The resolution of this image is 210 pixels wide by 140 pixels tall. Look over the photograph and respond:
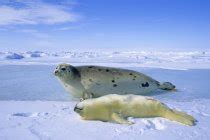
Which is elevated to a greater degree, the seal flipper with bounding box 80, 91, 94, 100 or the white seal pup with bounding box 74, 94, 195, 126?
the white seal pup with bounding box 74, 94, 195, 126

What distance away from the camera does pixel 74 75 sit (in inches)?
204

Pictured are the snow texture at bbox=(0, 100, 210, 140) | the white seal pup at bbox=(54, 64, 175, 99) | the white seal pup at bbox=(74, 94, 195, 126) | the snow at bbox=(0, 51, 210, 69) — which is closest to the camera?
the snow texture at bbox=(0, 100, 210, 140)

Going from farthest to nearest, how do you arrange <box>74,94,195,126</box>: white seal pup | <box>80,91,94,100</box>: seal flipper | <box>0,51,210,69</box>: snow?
<box>0,51,210,69</box>: snow, <box>80,91,94,100</box>: seal flipper, <box>74,94,195,126</box>: white seal pup

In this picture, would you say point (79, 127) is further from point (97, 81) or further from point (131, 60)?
point (131, 60)

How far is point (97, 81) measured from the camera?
5152 mm

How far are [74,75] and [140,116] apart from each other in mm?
1939

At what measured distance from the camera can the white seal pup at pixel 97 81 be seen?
5094mm

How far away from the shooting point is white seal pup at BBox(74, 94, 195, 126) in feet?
11.1

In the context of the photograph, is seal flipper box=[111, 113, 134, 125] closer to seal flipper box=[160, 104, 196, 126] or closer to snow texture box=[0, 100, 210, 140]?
snow texture box=[0, 100, 210, 140]

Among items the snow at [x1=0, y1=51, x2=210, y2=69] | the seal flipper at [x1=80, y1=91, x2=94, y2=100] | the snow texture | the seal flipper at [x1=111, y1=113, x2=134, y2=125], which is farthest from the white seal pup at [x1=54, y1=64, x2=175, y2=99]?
the snow at [x1=0, y1=51, x2=210, y2=69]

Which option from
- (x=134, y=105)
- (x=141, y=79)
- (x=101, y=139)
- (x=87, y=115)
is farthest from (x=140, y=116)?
(x=141, y=79)

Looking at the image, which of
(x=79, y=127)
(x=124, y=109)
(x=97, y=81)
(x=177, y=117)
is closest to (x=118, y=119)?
(x=124, y=109)

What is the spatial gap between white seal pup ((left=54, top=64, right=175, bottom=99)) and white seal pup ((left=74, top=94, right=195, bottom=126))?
56.2 inches

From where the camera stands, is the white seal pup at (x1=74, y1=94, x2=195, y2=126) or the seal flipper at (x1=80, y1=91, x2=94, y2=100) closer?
the white seal pup at (x1=74, y1=94, x2=195, y2=126)
